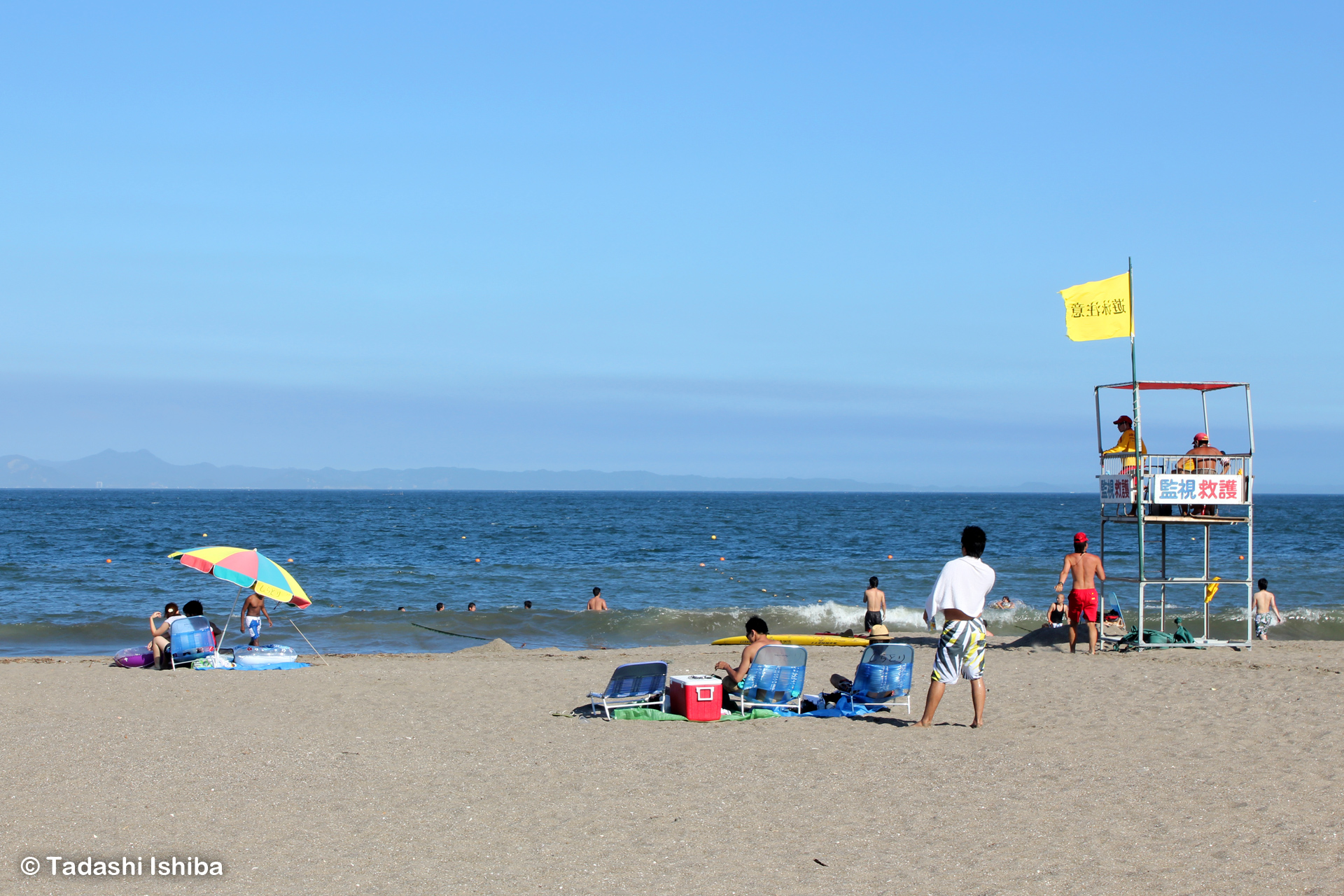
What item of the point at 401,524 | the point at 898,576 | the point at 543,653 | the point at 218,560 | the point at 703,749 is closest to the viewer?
the point at 703,749

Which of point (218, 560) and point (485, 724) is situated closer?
point (485, 724)

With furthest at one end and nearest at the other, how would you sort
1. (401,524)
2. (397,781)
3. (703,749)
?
1. (401,524)
2. (703,749)
3. (397,781)

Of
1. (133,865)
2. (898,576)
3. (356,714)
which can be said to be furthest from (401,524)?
(133,865)

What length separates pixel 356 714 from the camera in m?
10.3

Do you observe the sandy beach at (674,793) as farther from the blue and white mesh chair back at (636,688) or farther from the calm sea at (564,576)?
the calm sea at (564,576)

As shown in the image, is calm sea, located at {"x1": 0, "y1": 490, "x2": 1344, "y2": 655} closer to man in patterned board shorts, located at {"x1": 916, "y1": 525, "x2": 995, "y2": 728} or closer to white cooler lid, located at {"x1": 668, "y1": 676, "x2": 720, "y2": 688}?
white cooler lid, located at {"x1": 668, "y1": 676, "x2": 720, "y2": 688}

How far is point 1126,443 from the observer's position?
1506 centimetres

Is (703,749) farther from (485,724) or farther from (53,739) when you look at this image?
(53,739)

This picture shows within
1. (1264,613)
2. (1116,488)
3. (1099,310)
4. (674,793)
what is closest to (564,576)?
(1264,613)

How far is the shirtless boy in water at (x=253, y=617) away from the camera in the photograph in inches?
577

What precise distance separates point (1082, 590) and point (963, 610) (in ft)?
22.1

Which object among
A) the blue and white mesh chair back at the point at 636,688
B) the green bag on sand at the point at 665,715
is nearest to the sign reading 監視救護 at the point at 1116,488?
the green bag on sand at the point at 665,715

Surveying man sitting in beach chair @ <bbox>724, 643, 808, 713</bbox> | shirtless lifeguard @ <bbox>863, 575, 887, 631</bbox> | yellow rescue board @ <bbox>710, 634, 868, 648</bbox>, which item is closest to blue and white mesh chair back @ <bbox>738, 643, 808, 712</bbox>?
man sitting in beach chair @ <bbox>724, 643, 808, 713</bbox>

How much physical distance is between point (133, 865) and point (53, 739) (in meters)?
4.08
